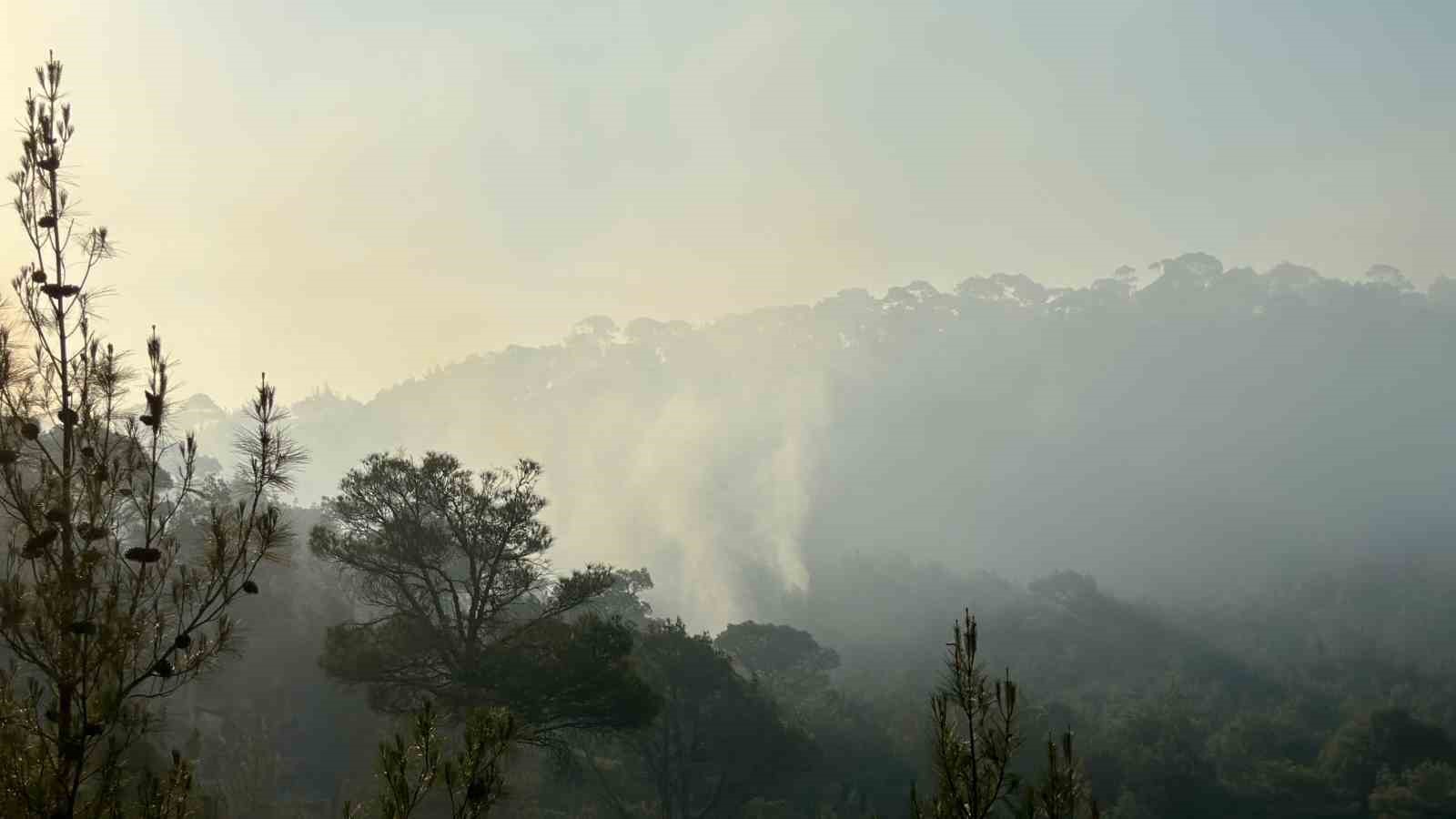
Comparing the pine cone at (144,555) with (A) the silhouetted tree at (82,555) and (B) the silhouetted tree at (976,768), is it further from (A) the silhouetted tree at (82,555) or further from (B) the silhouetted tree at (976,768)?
(B) the silhouetted tree at (976,768)

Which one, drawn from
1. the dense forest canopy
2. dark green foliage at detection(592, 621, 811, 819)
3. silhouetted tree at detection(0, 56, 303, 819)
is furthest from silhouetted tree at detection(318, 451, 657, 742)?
the dense forest canopy

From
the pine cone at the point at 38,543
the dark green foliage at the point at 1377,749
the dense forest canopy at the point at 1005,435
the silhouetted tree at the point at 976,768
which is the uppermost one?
the dense forest canopy at the point at 1005,435

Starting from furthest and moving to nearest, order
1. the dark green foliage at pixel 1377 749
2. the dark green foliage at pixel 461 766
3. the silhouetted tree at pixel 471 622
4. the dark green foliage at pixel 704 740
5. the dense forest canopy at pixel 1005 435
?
the dense forest canopy at pixel 1005 435 < the dark green foliage at pixel 1377 749 < the dark green foliage at pixel 704 740 < the silhouetted tree at pixel 471 622 < the dark green foliage at pixel 461 766

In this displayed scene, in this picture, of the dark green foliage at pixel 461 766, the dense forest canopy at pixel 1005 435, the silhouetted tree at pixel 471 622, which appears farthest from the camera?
the dense forest canopy at pixel 1005 435

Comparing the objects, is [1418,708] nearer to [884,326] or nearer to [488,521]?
[488,521]

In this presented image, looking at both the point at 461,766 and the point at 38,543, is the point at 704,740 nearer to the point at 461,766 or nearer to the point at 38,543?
the point at 461,766

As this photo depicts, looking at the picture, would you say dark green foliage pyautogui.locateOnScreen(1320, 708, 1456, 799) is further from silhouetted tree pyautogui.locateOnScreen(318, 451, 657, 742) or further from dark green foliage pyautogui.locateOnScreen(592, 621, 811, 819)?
silhouetted tree pyautogui.locateOnScreen(318, 451, 657, 742)

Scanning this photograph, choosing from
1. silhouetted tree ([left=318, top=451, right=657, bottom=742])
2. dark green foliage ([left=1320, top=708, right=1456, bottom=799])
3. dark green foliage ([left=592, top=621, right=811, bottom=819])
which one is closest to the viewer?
silhouetted tree ([left=318, top=451, right=657, bottom=742])

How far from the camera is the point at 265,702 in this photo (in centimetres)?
3478

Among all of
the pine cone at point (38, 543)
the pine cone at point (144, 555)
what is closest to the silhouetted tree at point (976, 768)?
the pine cone at point (144, 555)

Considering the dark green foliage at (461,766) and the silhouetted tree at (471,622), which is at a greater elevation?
the silhouetted tree at (471,622)

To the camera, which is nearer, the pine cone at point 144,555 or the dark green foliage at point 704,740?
the pine cone at point 144,555

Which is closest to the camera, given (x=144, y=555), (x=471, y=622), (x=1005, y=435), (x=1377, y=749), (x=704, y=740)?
(x=144, y=555)

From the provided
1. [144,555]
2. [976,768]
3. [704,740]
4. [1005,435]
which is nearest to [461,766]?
[144,555]
